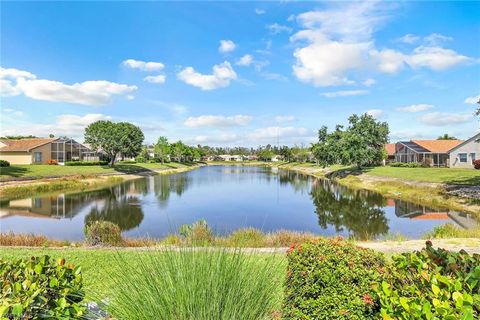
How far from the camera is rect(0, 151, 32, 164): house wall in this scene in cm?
5244

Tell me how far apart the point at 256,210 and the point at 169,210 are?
6189mm

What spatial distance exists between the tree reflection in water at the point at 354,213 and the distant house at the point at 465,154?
21.2m

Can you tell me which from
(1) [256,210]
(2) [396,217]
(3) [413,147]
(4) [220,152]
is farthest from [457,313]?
(4) [220,152]

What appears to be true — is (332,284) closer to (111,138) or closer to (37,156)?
(111,138)

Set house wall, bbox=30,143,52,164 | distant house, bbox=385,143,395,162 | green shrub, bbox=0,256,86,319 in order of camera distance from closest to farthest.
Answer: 1. green shrub, bbox=0,256,86,319
2. house wall, bbox=30,143,52,164
3. distant house, bbox=385,143,395,162

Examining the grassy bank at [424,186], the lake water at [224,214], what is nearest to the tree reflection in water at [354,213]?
the lake water at [224,214]

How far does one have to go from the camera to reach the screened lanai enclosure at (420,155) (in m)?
49.7

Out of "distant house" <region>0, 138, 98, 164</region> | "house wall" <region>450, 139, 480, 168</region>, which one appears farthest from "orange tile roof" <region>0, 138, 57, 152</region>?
"house wall" <region>450, 139, 480, 168</region>

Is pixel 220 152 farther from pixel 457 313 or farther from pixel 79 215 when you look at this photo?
pixel 457 313

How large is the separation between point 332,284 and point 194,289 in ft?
5.33

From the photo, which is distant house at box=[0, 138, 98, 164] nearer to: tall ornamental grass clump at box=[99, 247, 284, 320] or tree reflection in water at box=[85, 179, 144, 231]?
tree reflection in water at box=[85, 179, 144, 231]

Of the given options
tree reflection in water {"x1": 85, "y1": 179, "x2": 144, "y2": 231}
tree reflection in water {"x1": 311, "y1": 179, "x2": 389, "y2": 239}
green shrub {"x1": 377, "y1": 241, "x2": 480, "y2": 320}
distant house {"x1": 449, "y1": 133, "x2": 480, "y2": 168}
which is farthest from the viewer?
distant house {"x1": 449, "y1": 133, "x2": 480, "y2": 168}

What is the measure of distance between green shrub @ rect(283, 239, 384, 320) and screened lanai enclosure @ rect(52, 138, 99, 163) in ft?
205

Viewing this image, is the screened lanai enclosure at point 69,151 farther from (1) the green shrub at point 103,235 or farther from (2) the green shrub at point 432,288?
(2) the green shrub at point 432,288
